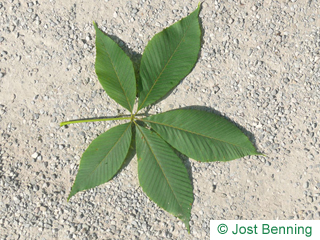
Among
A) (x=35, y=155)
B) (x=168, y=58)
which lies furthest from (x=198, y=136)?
(x=35, y=155)

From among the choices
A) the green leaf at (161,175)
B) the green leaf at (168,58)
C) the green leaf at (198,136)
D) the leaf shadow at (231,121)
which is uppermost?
the green leaf at (168,58)

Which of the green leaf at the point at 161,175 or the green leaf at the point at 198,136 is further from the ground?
the green leaf at the point at 198,136

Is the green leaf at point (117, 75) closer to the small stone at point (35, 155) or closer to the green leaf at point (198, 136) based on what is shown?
the green leaf at point (198, 136)

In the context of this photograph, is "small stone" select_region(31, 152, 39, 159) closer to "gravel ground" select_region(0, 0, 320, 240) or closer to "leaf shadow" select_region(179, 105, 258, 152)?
"gravel ground" select_region(0, 0, 320, 240)

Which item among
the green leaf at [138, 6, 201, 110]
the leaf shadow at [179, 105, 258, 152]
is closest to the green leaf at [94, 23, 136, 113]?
the green leaf at [138, 6, 201, 110]

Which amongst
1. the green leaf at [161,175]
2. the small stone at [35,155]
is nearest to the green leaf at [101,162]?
the green leaf at [161,175]
